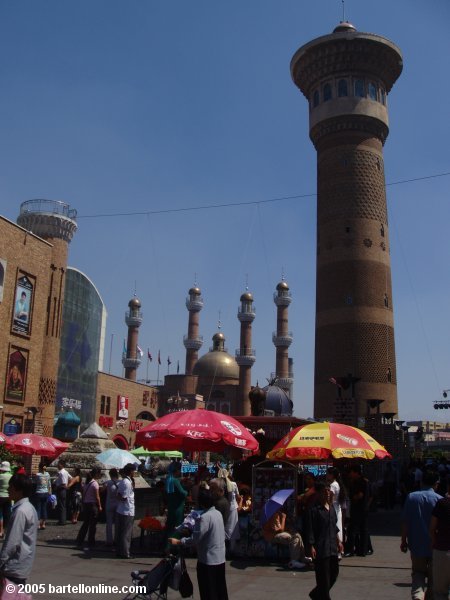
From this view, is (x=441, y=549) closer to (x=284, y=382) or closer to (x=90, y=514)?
(x=90, y=514)

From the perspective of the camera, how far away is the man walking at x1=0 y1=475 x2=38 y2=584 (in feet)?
16.7

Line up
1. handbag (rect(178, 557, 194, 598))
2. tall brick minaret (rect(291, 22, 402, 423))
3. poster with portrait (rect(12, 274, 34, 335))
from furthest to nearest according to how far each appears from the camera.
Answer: tall brick minaret (rect(291, 22, 402, 423))
poster with portrait (rect(12, 274, 34, 335))
handbag (rect(178, 557, 194, 598))

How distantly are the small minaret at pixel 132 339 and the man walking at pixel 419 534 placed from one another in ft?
236

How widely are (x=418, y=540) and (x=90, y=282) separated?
48.8 m

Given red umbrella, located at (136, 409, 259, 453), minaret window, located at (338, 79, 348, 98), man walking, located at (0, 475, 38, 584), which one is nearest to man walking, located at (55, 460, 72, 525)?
red umbrella, located at (136, 409, 259, 453)

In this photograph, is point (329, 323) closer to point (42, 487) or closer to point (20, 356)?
point (20, 356)

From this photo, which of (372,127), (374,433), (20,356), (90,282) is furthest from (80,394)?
(372,127)

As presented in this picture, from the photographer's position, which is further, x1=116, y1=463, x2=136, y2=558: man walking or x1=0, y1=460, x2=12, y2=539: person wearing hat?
x1=0, y1=460, x2=12, y2=539: person wearing hat

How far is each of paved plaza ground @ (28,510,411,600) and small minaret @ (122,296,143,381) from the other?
65.8 m

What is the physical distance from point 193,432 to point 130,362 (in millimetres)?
66580

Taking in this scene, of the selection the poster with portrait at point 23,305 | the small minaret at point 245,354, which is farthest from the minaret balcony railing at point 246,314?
the poster with portrait at point 23,305

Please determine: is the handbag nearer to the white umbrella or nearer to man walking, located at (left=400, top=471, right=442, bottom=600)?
man walking, located at (left=400, top=471, right=442, bottom=600)

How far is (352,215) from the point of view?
41.2m

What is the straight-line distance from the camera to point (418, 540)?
277 inches
